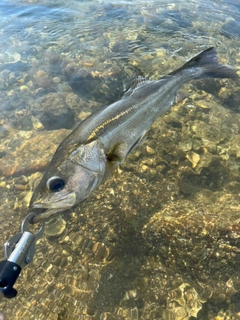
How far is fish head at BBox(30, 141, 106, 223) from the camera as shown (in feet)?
Answer: 8.36

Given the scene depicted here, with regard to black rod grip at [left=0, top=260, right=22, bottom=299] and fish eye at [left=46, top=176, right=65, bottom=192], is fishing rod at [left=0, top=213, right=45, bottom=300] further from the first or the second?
fish eye at [left=46, top=176, right=65, bottom=192]

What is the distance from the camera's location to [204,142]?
486 cm

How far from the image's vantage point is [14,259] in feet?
7.25

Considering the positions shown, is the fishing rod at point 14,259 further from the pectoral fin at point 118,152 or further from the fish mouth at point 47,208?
the pectoral fin at point 118,152

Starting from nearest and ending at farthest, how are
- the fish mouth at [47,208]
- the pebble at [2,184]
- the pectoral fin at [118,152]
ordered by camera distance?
the fish mouth at [47,208], the pectoral fin at [118,152], the pebble at [2,184]

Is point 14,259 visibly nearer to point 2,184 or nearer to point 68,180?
point 68,180

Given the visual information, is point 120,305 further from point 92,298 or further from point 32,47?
point 32,47

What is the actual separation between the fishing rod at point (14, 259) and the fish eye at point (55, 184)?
0.33 m

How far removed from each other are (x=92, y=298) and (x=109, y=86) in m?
4.40

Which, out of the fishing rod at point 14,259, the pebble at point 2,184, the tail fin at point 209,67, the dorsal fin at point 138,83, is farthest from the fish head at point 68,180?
the tail fin at point 209,67

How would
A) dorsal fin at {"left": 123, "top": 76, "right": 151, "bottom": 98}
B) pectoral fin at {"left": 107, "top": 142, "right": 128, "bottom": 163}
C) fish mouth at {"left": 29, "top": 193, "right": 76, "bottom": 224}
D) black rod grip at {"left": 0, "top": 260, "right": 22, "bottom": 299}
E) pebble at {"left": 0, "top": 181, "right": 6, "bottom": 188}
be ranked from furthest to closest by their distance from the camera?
pebble at {"left": 0, "top": 181, "right": 6, "bottom": 188} → dorsal fin at {"left": 123, "top": 76, "right": 151, "bottom": 98} → pectoral fin at {"left": 107, "top": 142, "right": 128, "bottom": 163} → fish mouth at {"left": 29, "top": 193, "right": 76, "bottom": 224} → black rod grip at {"left": 0, "top": 260, "right": 22, "bottom": 299}

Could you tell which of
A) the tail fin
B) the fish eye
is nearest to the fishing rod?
the fish eye

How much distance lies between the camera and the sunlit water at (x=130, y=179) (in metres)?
3.06

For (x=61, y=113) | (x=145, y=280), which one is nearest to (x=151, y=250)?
(x=145, y=280)
